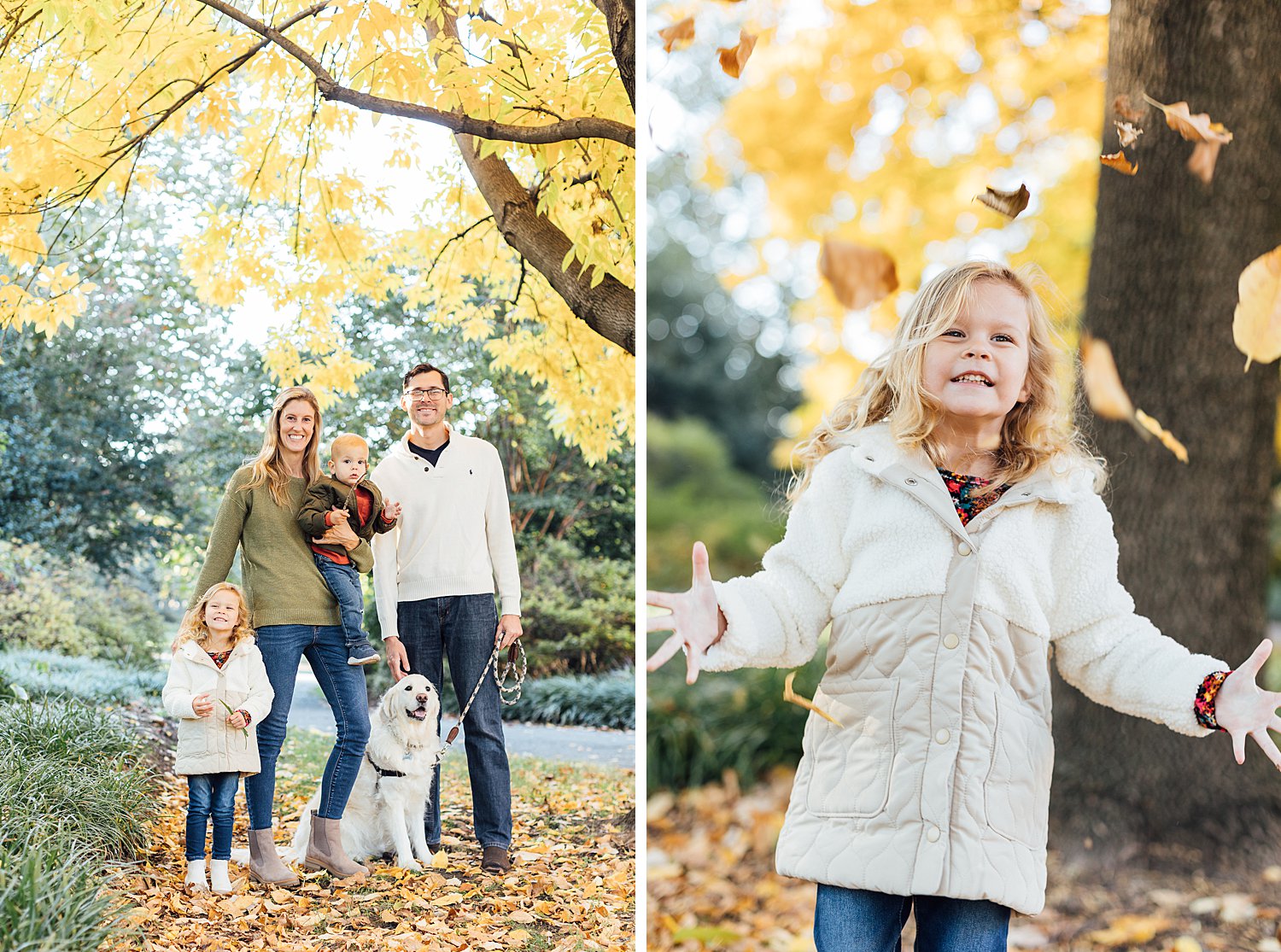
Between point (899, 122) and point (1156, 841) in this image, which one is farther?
point (899, 122)

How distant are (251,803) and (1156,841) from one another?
2.56 metres

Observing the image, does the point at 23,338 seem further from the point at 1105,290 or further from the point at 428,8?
the point at 1105,290

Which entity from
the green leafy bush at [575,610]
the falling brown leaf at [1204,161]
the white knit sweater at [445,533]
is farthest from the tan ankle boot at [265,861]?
the falling brown leaf at [1204,161]

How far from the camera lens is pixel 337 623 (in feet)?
8.92

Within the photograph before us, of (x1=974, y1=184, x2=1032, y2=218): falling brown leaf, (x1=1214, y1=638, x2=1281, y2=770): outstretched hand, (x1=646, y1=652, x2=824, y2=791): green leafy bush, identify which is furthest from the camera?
(x1=646, y1=652, x2=824, y2=791): green leafy bush

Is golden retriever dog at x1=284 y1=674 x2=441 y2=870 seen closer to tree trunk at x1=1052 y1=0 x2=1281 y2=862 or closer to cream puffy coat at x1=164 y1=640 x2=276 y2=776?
cream puffy coat at x1=164 y1=640 x2=276 y2=776

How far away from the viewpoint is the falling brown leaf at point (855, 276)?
2.53m

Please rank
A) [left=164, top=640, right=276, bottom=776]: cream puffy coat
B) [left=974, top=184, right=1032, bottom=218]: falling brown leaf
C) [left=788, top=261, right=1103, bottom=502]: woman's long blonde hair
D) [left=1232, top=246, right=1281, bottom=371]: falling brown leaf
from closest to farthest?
[left=788, top=261, right=1103, bottom=502]: woman's long blonde hair
[left=974, top=184, right=1032, bottom=218]: falling brown leaf
[left=1232, top=246, right=1281, bottom=371]: falling brown leaf
[left=164, top=640, right=276, bottom=776]: cream puffy coat

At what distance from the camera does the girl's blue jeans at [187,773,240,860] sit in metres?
2.65

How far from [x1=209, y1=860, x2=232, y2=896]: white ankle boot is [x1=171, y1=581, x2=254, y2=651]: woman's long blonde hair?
564 mm

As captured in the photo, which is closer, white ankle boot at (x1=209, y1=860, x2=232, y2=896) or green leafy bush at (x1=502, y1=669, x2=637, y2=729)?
white ankle boot at (x1=209, y1=860, x2=232, y2=896)

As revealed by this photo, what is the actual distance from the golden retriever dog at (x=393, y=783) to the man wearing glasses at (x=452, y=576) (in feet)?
0.24

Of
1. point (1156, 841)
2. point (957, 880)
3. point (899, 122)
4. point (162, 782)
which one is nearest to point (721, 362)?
point (899, 122)

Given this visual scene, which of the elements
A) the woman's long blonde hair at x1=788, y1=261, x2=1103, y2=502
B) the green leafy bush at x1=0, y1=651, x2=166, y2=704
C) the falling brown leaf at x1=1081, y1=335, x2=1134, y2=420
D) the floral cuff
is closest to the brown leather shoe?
the green leafy bush at x1=0, y1=651, x2=166, y2=704
